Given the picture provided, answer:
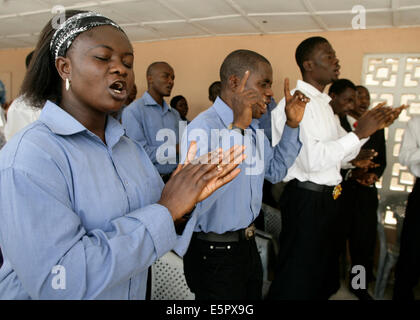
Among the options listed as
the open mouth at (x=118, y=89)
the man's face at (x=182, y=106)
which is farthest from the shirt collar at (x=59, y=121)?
the man's face at (x=182, y=106)

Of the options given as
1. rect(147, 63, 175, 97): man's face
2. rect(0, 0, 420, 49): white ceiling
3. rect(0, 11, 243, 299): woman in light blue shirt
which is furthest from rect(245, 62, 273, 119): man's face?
rect(0, 0, 420, 49): white ceiling

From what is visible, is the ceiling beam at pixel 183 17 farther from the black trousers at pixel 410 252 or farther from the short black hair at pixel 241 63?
the black trousers at pixel 410 252

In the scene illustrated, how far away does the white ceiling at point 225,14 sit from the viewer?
3520 millimetres

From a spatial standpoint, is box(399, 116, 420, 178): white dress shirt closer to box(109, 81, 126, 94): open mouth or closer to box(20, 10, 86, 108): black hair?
box(109, 81, 126, 94): open mouth

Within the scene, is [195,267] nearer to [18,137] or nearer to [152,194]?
[152,194]

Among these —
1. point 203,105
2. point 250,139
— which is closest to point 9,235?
point 250,139

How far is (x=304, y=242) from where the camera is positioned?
2.22 m

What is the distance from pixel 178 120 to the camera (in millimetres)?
3660

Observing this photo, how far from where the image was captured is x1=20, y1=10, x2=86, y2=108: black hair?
970 mm

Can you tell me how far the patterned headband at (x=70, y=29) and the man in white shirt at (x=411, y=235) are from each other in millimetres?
2391

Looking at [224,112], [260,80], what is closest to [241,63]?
[260,80]

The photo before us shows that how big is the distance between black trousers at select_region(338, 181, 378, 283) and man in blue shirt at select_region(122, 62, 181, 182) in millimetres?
1614
